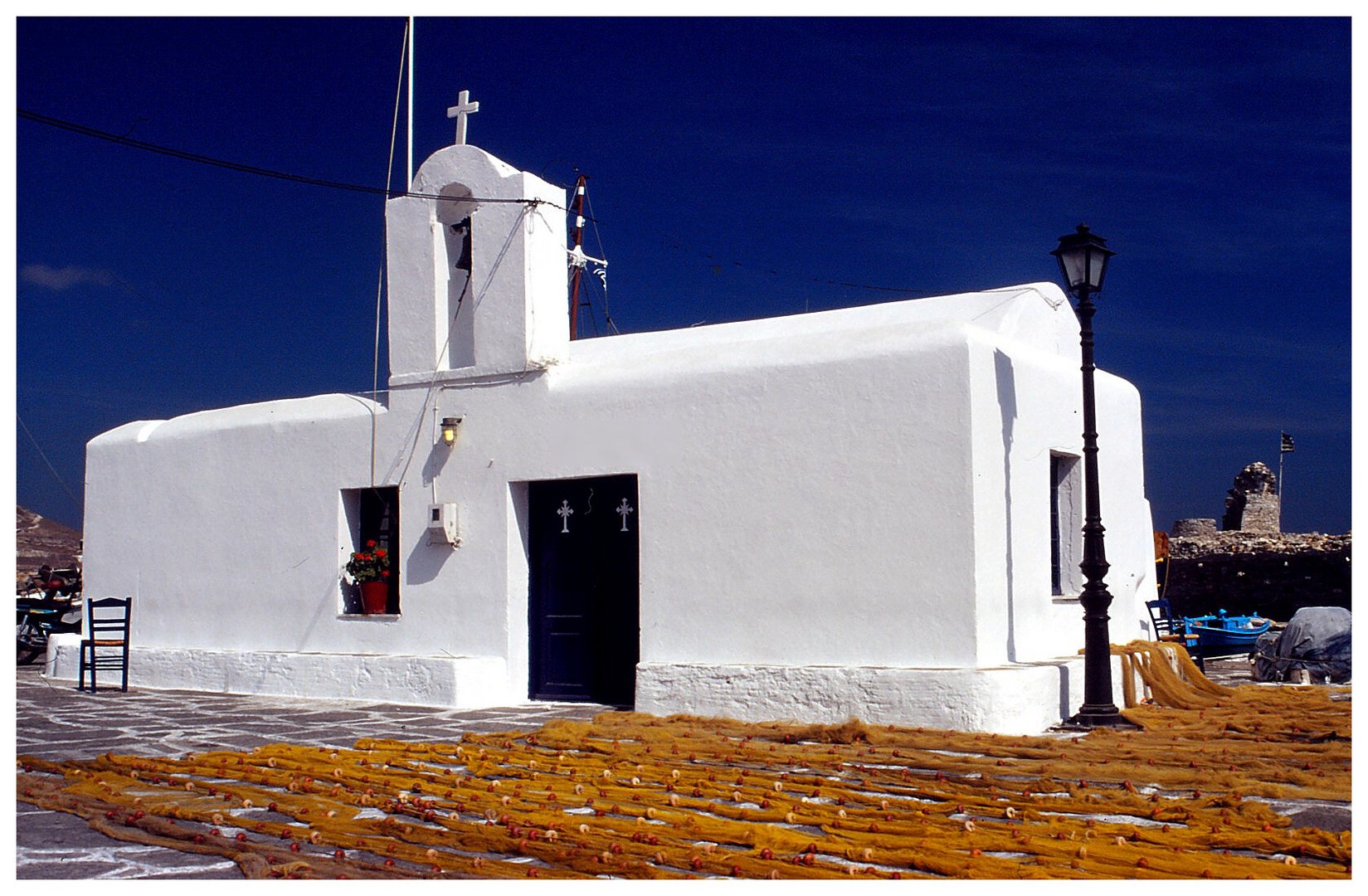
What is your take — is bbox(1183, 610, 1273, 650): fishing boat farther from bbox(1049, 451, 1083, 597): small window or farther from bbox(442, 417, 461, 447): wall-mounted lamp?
bbox(442, 417, 461, 447): wall-mounted lamp

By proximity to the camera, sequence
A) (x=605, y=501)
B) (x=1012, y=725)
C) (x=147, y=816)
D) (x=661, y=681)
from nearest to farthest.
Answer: (x=147, y=816) < (x=1012, y=725) < (x=661, y=681) < (x=605, y=501)

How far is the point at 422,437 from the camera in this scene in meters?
12.1

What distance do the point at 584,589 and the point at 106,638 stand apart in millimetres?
6305

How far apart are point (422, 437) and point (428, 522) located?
0.85m

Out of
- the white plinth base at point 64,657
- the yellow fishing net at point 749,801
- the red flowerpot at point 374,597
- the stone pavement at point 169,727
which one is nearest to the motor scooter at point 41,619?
the white plinth base at point 64,657

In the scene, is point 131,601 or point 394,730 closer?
point 394,730

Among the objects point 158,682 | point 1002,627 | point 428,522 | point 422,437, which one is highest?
point 422,437

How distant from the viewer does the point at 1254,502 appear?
3020 centimetres

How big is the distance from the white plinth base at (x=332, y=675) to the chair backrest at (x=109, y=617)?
1.34ft

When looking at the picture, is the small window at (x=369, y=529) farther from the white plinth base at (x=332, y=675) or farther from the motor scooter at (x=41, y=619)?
the motor scooter at (x=41, y=619)

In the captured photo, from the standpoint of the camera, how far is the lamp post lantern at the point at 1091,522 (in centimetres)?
929

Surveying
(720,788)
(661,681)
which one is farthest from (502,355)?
(720,788)

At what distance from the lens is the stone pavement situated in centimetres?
564

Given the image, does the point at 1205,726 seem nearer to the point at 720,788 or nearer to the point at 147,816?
the point at 720,788
